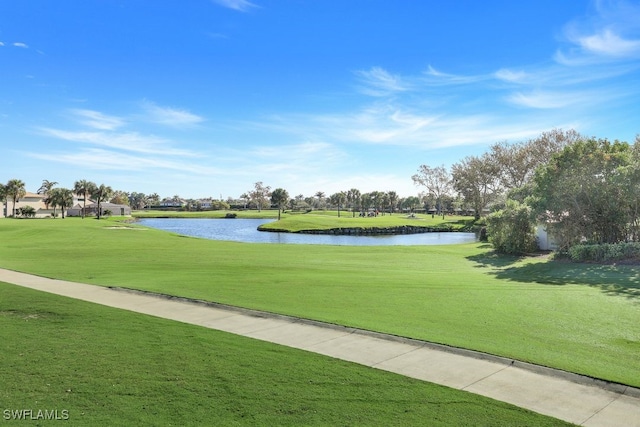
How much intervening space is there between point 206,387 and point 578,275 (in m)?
17.4

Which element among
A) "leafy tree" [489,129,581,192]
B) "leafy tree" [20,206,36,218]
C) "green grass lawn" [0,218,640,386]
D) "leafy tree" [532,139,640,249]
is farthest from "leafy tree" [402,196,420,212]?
"green grass lawn" [0,218,640,386]

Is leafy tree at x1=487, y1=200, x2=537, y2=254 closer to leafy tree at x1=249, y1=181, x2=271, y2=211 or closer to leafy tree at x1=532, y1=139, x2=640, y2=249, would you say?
leafy tree at x1=532, y1=139, x2=640, y2=249

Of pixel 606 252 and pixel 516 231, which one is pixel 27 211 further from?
pixel 606 252

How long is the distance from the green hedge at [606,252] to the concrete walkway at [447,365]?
17.1 m

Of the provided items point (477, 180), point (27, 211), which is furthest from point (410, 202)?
point (27, 211)

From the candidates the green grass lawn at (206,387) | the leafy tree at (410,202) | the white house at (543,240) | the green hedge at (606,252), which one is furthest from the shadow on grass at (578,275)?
the leafy tree at (410,202)

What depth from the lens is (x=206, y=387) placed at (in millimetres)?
5848

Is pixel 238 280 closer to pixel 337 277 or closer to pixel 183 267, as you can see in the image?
pixel 337 277

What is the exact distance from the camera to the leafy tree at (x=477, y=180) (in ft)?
275

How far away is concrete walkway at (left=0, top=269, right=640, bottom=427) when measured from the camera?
18.2ft

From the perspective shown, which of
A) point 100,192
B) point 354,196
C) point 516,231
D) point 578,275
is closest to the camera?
point 578,275

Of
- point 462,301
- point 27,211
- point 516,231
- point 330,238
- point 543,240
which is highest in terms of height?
point 27,211

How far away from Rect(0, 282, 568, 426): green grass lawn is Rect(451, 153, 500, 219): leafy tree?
3208 inches

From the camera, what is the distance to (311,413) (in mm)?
5188
